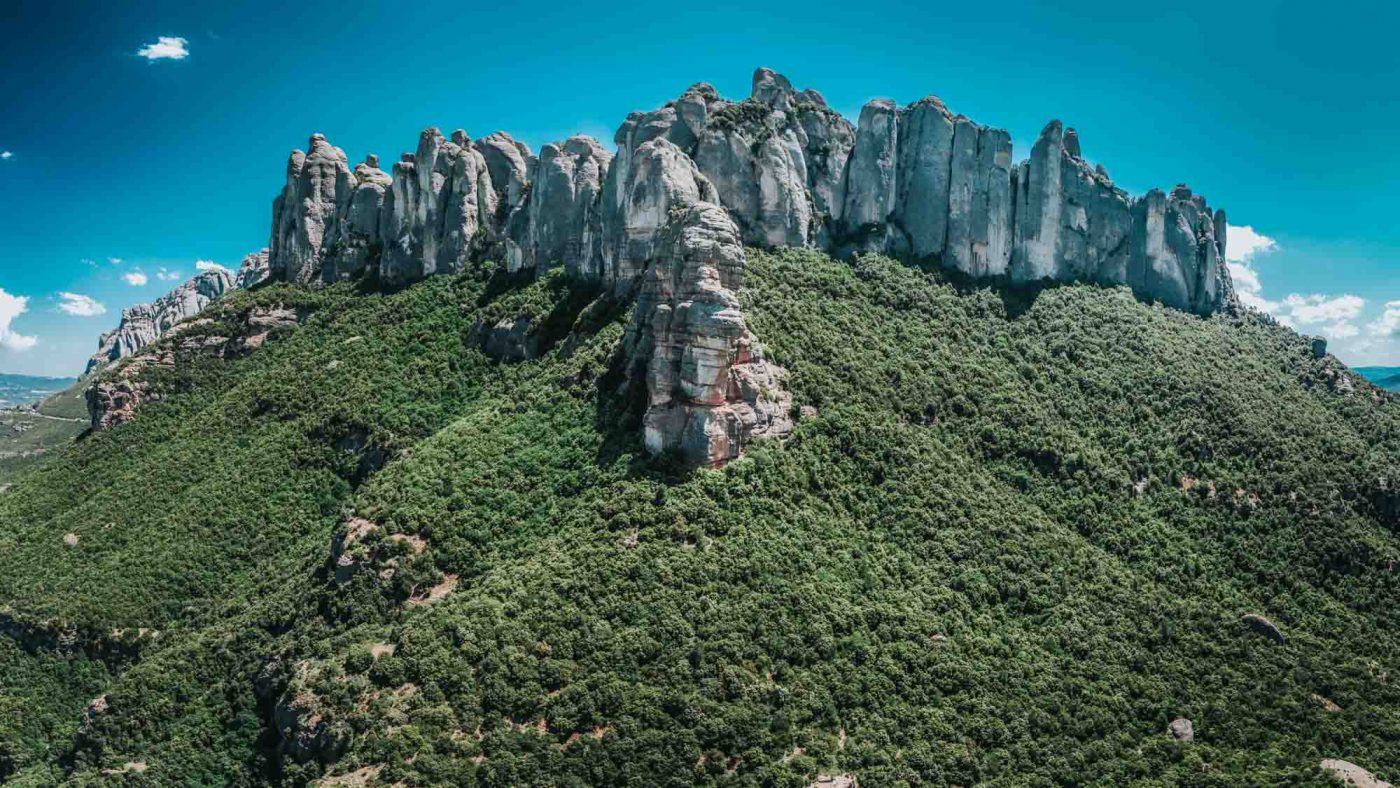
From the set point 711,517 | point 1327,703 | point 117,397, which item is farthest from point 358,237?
point 1327,703

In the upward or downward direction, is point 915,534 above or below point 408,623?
above

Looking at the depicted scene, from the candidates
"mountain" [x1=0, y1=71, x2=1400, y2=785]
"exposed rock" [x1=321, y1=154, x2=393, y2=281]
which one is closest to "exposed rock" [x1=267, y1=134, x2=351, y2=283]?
"exposed rock" [x1=321, y1=154, x2=393, y2=281]

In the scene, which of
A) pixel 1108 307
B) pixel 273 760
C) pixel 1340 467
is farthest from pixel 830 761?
pixel 1108 307

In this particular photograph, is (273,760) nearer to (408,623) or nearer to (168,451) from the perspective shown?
(408,623)

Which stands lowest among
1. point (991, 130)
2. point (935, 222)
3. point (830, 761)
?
point (830, 761)

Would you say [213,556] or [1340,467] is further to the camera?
A: [1340,467]

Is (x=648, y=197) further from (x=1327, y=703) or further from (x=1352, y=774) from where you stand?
(x=1352, y=774)

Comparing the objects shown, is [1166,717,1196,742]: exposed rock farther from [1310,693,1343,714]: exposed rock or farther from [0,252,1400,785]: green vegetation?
[1310,693,1343,714]: exposed rock
